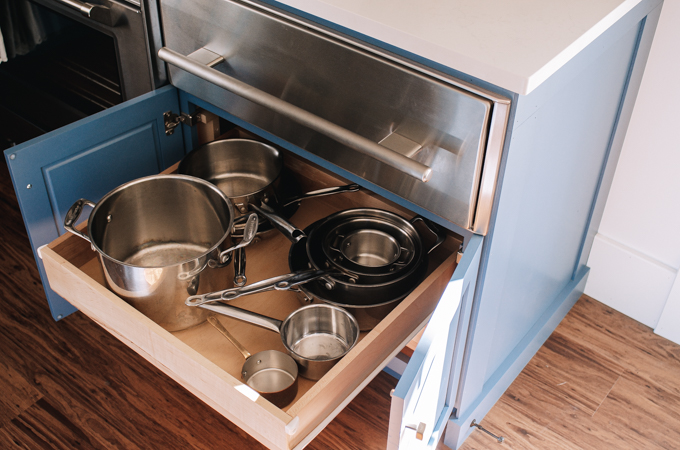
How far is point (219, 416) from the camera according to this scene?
1441 millimetres

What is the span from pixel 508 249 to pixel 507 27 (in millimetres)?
380

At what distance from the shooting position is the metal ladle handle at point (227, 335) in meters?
1.12

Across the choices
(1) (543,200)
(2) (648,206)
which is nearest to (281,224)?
(1) (543,200)

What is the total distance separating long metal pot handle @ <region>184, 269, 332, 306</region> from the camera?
1093 mm

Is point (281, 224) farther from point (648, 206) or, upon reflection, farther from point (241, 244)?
point (648, 206)

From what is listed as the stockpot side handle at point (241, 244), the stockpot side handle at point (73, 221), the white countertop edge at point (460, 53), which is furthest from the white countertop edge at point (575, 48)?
the stockpot side handle at point (73, 221)

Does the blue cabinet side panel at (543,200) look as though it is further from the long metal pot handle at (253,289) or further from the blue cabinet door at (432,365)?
the long metal pot handle at (253,289)

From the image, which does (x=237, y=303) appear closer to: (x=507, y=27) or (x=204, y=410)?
(x=204, y=410)

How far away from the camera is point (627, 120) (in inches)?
55.9

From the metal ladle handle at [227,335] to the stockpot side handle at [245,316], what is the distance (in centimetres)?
5

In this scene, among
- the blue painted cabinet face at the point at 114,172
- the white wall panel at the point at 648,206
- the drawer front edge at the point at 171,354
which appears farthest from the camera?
the white wall panel at the point at 648,206

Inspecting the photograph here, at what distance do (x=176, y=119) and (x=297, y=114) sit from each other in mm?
408

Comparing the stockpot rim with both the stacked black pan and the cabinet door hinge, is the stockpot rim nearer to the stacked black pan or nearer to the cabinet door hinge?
the stacked black pan

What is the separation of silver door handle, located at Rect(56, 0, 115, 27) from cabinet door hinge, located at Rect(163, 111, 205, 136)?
206 mm
